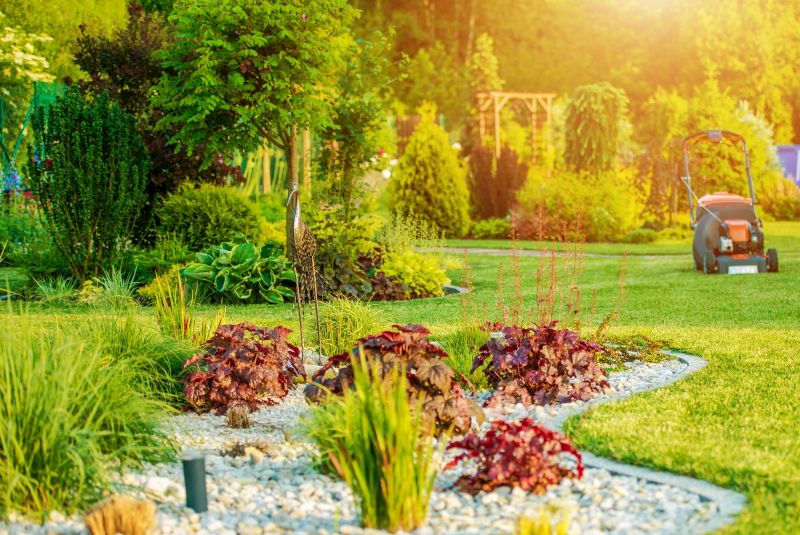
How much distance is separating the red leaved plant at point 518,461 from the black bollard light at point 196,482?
944 millimetres

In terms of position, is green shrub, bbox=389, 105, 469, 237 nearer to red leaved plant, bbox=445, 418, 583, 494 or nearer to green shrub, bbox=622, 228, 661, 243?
green shrub, bbox=622, 228, 661, 243

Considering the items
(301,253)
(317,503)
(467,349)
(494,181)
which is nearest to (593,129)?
(494,181)

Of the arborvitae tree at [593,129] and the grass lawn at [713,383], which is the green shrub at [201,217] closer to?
the grass lawn at [713,383]

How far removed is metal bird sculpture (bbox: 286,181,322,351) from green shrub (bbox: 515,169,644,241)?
803cm

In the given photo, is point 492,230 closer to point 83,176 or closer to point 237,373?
point 83,176

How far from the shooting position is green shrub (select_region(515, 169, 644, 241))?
56.9 ft

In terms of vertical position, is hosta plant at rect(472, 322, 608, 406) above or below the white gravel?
above

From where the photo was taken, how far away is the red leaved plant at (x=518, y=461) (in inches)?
149

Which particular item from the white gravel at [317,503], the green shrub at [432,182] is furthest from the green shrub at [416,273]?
the green shrub at [432,182]

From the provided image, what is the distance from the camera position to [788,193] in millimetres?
22469

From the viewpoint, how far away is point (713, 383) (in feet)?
17.9

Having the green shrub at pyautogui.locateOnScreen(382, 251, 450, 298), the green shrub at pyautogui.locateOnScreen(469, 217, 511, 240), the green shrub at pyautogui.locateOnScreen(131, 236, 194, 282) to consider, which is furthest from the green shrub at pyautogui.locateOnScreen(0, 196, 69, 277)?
the green shrub at pyautogui.locateOnScreen(469, 217, 511, 240)

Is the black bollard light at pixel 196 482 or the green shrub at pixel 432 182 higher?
the green shrub at pixel 432 182

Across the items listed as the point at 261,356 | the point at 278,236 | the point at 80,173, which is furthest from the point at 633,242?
the point at 261,356
